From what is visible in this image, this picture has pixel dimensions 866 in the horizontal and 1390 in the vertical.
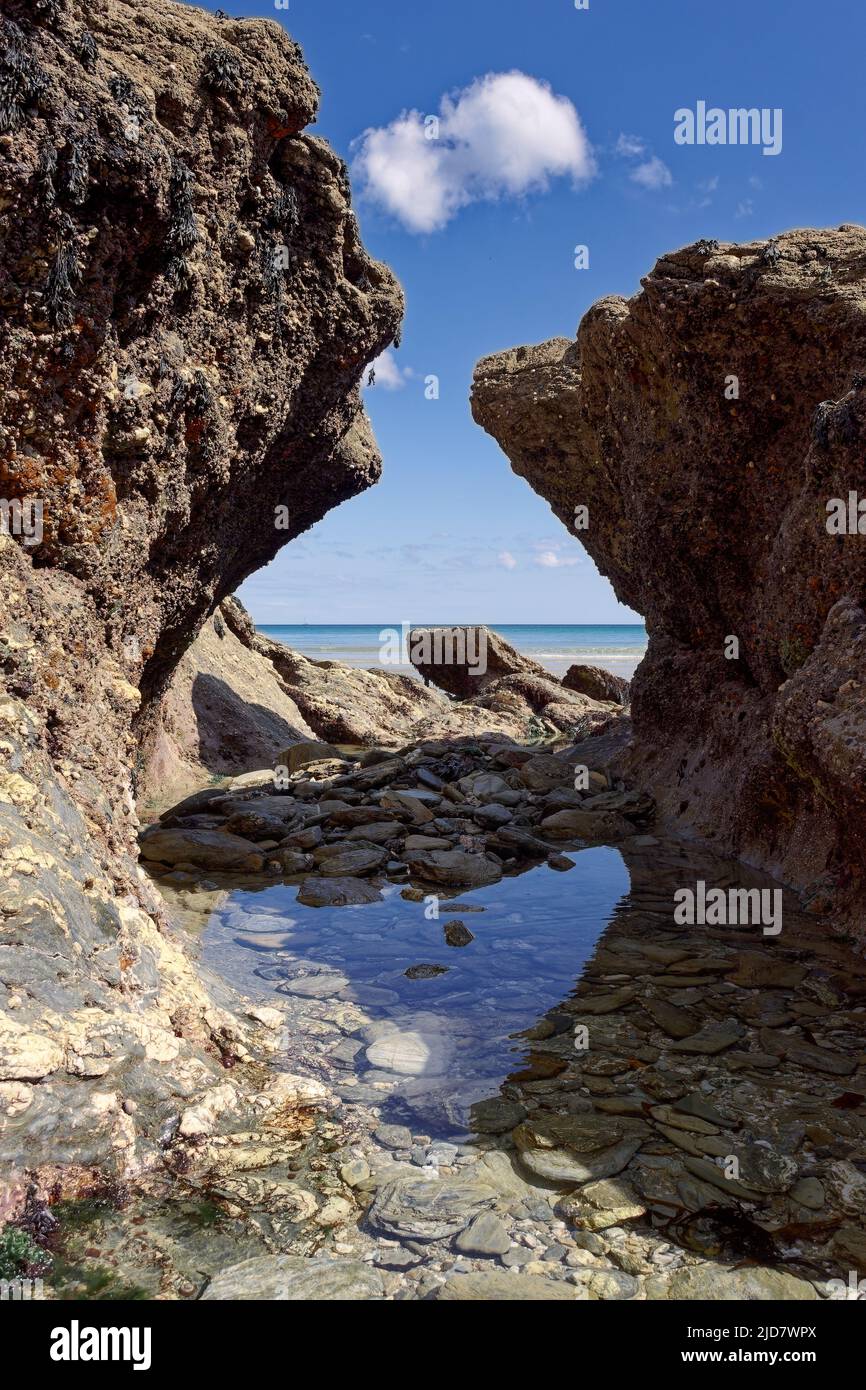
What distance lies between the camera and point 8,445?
4664 mm

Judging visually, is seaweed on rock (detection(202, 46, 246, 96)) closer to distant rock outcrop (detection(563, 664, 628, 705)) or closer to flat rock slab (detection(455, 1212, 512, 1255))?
flat rock slab (detection(455, 1212, 512, 1255))

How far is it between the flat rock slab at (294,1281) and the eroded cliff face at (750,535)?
4.38 m

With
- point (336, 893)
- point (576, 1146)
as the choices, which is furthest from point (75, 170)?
point (336, 893)

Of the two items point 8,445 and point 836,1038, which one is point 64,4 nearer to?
point 8,445

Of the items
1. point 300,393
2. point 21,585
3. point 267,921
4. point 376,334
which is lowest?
point 267,921

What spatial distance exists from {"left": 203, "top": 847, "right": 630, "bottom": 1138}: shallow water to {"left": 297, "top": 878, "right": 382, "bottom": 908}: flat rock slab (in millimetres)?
133

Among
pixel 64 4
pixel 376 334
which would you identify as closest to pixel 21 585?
pixel 64 4

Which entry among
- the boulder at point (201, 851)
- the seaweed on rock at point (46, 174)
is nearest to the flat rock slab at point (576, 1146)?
the seaweed on rock at point (46, 174)

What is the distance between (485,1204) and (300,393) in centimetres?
781

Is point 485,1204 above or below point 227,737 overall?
below

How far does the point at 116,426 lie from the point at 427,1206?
4.94 metres

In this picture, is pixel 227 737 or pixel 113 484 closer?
pixel 113 484

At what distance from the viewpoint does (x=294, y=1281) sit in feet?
9.09

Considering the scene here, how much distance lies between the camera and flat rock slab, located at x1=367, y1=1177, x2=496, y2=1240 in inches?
123
